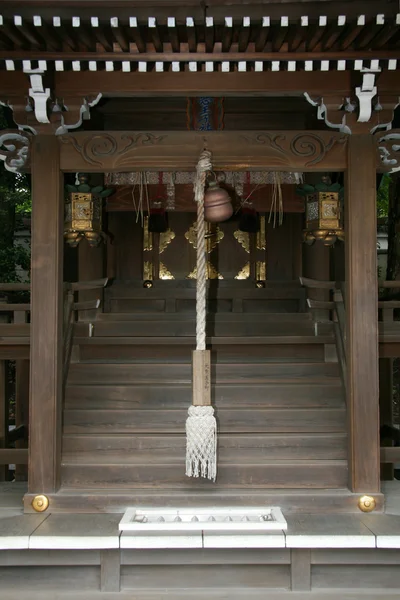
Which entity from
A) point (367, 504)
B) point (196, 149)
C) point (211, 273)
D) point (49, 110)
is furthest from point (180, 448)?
point (211, 273)

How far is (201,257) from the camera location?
475cm

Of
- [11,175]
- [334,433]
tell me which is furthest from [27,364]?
[11,175]

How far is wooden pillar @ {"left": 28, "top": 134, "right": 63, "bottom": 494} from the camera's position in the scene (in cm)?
477

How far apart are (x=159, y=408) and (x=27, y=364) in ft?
6.39

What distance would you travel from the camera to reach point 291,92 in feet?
16.1

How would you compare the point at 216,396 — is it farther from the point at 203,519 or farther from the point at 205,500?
the point at 203,519

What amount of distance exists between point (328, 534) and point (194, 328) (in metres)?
3.56

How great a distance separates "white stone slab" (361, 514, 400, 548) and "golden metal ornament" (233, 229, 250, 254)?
16.2 ft

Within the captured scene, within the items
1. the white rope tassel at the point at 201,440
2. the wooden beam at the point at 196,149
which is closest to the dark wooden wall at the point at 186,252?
the wooden beam at the point at 196,149

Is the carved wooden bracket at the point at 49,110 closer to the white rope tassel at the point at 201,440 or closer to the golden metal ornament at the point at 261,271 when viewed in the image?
the white rope tassel at the point at 201,440

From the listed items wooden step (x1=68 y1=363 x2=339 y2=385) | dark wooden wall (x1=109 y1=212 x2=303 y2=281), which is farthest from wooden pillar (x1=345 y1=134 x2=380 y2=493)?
dark wooden wall (x1=109 y1=212 x2=303 y2=281)

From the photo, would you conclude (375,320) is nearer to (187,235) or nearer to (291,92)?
(291,92)

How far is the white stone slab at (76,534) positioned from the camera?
4102mm

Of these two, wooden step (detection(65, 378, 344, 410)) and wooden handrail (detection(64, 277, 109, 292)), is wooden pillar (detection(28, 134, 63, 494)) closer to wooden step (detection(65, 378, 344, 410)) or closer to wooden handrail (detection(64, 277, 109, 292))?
wooden step (detection(65, 378, 344, 410))
